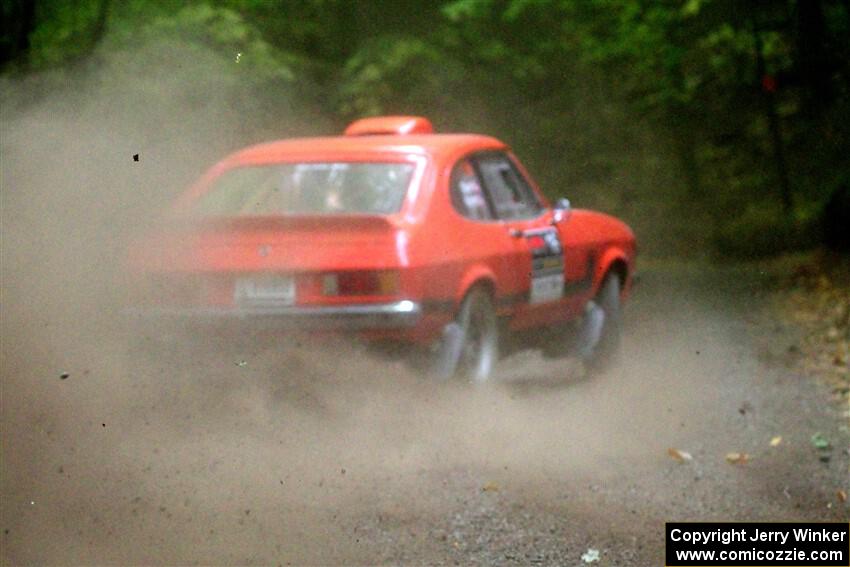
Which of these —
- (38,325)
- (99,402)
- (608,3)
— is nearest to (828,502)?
(99,402)

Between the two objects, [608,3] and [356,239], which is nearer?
[356,239]

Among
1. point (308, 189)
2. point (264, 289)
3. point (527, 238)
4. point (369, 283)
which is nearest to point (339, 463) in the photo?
point (369, 283)

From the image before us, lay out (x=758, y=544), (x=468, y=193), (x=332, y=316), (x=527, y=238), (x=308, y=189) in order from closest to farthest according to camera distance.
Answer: (x=758, y=544) → (x=332, y=316) → (x=308, y=189) → (x=468, y=193) → (x=527, y=238)

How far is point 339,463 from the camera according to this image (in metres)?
7.19

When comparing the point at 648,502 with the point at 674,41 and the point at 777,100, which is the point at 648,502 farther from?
the point at 777,100

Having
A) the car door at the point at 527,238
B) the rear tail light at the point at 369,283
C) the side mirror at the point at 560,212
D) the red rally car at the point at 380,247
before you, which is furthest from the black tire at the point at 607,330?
the rear tail light at the point at 369,283

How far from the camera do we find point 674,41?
23.4m

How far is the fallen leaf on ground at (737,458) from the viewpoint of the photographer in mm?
8102

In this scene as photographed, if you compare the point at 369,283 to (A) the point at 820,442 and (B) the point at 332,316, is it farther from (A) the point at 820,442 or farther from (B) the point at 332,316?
(A) the point at 820,442

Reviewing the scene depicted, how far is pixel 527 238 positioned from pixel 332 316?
1933 mm

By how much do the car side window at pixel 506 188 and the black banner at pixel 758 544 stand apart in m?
3.25

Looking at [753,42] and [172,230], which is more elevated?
[172,230]

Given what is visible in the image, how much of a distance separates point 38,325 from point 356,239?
163cm

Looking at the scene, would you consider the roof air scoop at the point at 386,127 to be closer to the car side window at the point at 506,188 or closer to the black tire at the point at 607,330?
the car side window at the point at 506,188
